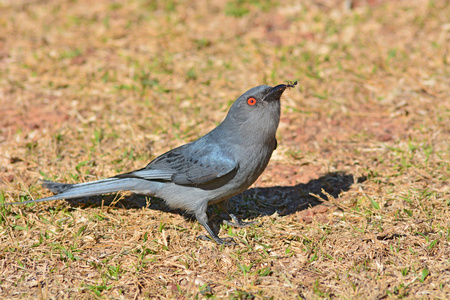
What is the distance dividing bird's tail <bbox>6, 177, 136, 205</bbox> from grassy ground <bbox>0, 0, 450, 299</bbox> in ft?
0.89

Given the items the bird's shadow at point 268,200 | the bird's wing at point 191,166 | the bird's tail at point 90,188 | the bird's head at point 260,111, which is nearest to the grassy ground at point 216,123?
the bird's shadow at point 268,200

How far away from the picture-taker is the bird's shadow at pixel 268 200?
5.61 meters

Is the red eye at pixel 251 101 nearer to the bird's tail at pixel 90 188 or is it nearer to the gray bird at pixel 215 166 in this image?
the gray bird at pixel 215 166

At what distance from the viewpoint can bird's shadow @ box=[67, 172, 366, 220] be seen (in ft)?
18.4

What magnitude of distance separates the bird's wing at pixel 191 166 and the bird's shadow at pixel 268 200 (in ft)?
1.61

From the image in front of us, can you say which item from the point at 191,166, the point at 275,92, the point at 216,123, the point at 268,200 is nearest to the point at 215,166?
the point at 191,166

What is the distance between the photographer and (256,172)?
5.00 m

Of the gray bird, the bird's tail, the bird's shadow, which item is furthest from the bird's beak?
the bird's tail

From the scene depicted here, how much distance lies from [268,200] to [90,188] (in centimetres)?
222

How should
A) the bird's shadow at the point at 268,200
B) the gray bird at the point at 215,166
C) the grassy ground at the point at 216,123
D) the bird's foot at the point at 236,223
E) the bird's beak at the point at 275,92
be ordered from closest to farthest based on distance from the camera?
the grassy ground at the point at 216,123 < the bird's beak at the point at 275,92 < the gray bird at the point at 215,166 < the bird's foot at the point at 236,223 < the bird's shadow at the point at 268,200

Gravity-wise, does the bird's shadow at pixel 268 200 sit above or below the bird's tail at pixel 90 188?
below

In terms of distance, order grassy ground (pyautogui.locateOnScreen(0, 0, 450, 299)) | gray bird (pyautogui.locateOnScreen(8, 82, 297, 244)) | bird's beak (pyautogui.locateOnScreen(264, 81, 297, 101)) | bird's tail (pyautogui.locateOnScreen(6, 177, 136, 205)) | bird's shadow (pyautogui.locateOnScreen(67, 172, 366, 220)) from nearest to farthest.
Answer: grassy ground (pyautogui.locateOnScreen(0, 0, 450, 299))
bird's beak (pyautogui.locateOnScreen(264, 81, 297, 101))
gray bird (pyautogui.locateOnScreen(8, 82, 297, 244))
bird's tail (pyautogui.locateOnScreen(6, 177, 136, 205))
bird's shadow (pyautogui.locateOnScreen(67, 172, 366, 220))

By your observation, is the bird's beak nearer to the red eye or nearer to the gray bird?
the gray bird

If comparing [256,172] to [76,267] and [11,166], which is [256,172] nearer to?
[76,267]
